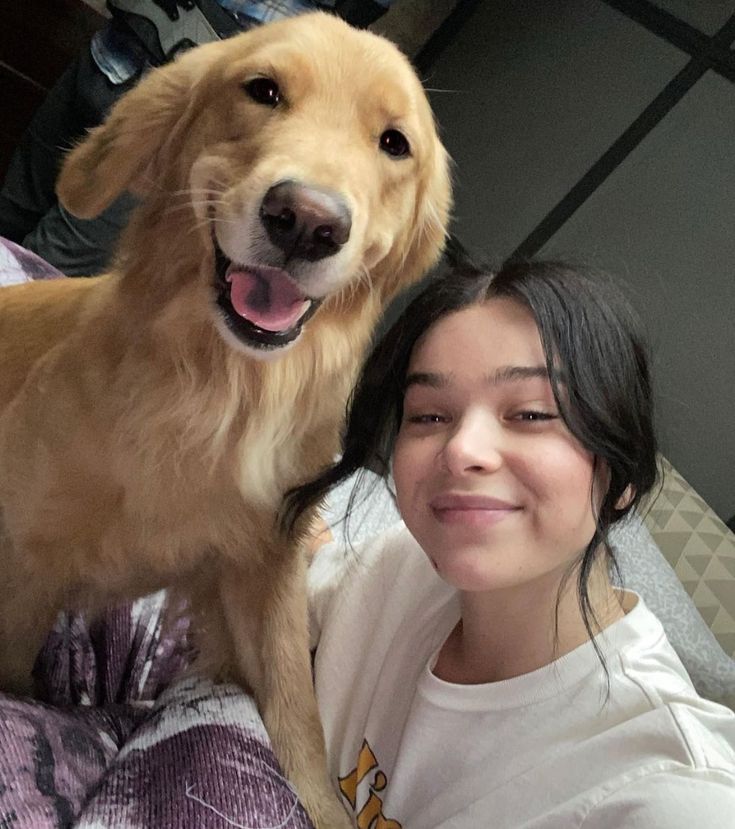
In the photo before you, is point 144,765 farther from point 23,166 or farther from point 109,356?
point 23,166

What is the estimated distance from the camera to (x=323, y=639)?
52.2 inches

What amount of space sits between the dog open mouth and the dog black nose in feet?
0.26

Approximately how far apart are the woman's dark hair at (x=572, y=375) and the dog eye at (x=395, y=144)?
20 centimetres

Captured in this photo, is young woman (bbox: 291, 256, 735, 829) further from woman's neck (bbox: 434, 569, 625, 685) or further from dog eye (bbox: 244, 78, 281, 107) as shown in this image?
dog eye (bbox: 244, 78, 281, 107)

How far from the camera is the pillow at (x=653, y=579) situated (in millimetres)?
1602

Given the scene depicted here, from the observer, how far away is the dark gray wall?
2.39 metres

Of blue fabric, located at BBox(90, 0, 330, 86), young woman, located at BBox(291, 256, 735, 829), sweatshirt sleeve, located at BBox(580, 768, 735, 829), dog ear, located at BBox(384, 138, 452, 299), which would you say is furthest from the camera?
blue fabric, located at BBox(90, 0, 330, 86)

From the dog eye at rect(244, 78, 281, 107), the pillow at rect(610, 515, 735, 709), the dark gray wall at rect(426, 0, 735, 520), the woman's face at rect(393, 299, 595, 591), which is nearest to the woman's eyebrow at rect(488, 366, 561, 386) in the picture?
the woman's face at rect(393, 299, 595, 591)

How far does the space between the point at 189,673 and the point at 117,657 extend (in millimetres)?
163

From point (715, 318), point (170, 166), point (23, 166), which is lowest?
point (23, 166)

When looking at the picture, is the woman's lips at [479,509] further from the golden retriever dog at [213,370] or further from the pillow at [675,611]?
the pillow at [675,611]

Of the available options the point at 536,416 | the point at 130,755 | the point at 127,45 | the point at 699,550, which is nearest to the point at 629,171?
the point at 699,550

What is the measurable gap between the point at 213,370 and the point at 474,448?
435 mm

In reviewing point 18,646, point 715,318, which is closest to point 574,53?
point 715,318
